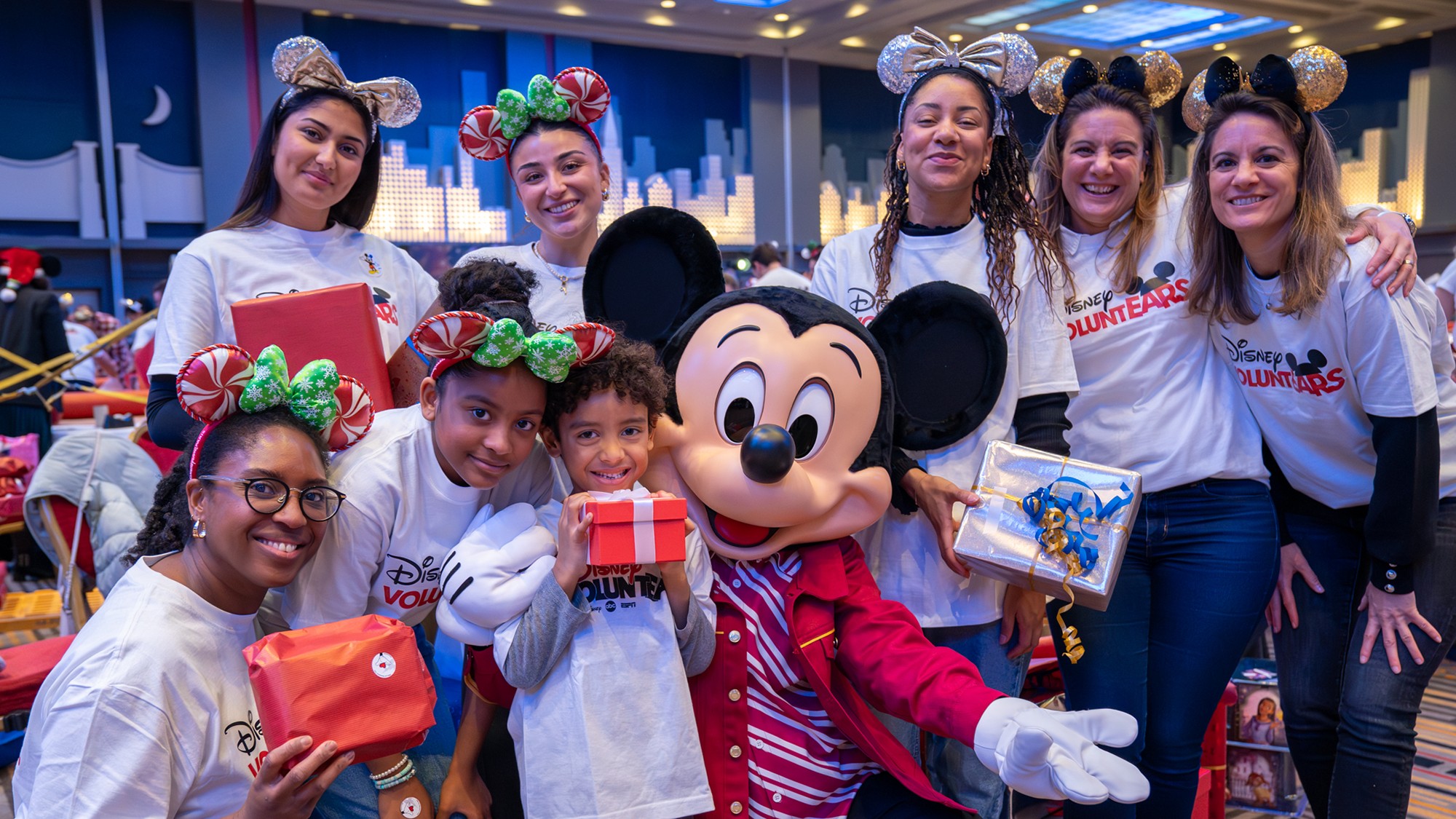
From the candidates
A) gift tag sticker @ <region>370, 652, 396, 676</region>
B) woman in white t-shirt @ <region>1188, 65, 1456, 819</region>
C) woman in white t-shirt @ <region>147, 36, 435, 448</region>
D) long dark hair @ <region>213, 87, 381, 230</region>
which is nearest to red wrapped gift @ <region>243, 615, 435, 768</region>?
gift tag sticker @ <region>370, 652, 396, 676</region>

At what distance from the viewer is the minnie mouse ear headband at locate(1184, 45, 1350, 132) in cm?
213

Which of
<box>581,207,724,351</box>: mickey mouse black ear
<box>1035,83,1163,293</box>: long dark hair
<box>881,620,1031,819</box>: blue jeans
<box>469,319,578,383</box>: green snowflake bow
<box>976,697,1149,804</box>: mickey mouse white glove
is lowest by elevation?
<box>881,620,1031,819</box>: blue jeans

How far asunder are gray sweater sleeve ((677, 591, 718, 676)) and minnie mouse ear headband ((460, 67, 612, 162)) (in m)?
1.23

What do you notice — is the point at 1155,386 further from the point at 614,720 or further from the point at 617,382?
the point at 614,720

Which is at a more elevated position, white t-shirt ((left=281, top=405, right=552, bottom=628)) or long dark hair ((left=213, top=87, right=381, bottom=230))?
long dark hair ((left=213, top=87, right=381, bottom=230))

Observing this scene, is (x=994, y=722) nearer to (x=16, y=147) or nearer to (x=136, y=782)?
(x=136, y=782)

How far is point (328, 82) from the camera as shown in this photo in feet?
7.59

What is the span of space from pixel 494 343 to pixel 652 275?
17.9 inches

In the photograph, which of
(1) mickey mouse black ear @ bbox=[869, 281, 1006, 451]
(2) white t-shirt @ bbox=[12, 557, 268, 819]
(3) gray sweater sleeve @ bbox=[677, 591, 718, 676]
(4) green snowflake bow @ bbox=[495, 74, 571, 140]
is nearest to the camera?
(2) white t-shirt @ bbox=[12, 557, 268, 819]

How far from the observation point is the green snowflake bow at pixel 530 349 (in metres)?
1.67

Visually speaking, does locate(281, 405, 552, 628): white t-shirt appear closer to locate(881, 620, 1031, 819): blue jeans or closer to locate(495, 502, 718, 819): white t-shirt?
locate(495, 502, 718, 819): white t-shirt

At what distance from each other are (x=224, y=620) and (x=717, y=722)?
844 mm

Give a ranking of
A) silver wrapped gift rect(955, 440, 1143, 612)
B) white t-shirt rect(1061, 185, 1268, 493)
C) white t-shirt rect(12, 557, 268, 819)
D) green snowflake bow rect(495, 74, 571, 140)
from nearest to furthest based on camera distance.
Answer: white t-shirt rect(12, 557, 268, 819)
silver wrapped gift rect(955, 440, 1143, 612)
white t-shirt rect(1061, 185, 1268, 493)
green snowflake bow rect(495, 74, 571, 140)

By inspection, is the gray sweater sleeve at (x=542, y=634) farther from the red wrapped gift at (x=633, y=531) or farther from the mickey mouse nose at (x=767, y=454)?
the mickey mouse nose at (x=767, y=454)
